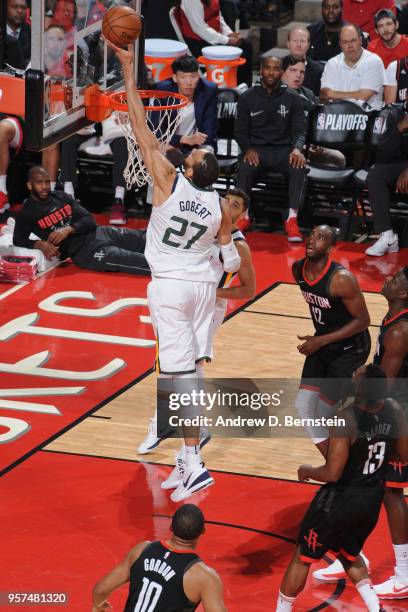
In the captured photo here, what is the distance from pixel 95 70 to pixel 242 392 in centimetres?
264

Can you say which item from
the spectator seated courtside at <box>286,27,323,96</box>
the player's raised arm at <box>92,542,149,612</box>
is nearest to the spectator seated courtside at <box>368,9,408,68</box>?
the spectator seated courtside at <box>286,27,323,96</box>

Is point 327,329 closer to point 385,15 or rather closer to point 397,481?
point 397,481

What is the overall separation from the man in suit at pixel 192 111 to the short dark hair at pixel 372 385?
6913 mm

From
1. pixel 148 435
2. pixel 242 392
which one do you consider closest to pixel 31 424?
pixel 148 435

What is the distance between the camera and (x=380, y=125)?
40.5ft

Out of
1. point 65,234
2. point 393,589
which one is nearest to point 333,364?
point 393,589

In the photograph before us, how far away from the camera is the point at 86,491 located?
732 cm

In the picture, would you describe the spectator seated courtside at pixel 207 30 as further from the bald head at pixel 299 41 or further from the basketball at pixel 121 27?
the basketball at pixel 121 27

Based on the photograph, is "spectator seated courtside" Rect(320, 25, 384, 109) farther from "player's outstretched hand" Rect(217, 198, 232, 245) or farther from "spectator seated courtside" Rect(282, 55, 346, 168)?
"player's outstretched hand" Rect(217, 198, 232, 245)

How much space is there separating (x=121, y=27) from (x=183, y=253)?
5.01ft

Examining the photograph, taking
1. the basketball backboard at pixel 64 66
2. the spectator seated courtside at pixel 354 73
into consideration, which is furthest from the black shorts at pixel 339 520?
the spectator seated courtside at pixel 354 73

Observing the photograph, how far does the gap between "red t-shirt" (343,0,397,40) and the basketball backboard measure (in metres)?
6.11

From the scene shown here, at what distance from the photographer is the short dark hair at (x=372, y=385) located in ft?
18.5

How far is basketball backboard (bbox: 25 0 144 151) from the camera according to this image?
25.9 feet
